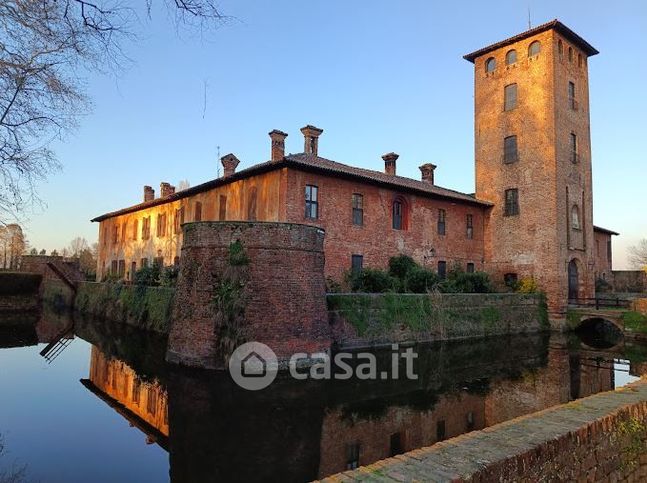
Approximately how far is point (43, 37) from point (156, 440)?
6.26 m

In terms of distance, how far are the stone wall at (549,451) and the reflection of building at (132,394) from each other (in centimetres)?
557

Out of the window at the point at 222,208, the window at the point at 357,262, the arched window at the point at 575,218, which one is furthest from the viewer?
the arched window at the point at 575,218

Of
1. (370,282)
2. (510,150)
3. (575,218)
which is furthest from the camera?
(510,150)

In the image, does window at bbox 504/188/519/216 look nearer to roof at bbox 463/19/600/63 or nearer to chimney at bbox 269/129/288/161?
roof at bbox 463/19/600/63

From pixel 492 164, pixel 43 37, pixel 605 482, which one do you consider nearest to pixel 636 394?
pixel 605 482

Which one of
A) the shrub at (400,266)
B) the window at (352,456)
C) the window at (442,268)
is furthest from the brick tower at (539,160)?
the window at (352,456)

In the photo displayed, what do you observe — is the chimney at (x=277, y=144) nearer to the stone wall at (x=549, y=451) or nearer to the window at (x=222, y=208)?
the window at (x=222, y=208)

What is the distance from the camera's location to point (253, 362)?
11.4 m

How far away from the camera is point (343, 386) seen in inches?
421

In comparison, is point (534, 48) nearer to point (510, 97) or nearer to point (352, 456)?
point (510, 97)

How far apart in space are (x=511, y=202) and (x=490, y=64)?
833 centimetres

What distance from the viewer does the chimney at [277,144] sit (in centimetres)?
2127

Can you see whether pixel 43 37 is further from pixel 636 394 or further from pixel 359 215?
pixel 359 215

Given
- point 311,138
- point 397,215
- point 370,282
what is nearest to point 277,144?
point 311,138
